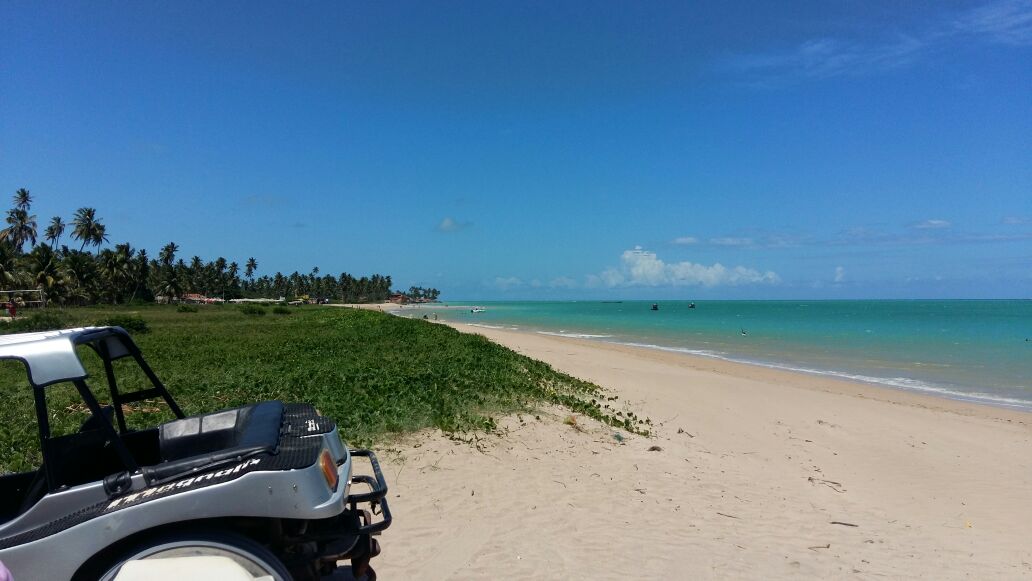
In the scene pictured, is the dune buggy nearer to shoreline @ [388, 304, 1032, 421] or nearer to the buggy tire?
the buggy tire

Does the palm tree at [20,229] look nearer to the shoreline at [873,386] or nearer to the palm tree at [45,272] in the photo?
the palm tree at [45,272]

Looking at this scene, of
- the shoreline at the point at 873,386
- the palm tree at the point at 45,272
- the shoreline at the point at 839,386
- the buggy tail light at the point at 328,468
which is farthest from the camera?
the palm tree at the point at 45,272

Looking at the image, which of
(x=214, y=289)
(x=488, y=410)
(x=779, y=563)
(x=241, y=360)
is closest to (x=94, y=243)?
(x=214, y=289)

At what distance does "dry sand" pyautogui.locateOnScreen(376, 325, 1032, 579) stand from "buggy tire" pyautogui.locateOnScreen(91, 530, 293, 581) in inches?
80.6

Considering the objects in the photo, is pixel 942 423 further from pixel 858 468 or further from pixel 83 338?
pixel 83 338

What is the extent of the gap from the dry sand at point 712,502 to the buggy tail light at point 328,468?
184 cm

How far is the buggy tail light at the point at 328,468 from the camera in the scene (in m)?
3.40

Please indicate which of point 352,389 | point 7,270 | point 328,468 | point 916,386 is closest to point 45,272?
point 7,270

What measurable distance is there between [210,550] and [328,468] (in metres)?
0.69

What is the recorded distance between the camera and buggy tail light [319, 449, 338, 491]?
11.1 ft

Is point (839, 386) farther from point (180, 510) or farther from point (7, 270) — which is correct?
point (7, 270)

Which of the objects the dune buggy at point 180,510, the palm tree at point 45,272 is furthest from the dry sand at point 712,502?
the palm tree at point 45,272

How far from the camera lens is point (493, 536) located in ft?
19.1

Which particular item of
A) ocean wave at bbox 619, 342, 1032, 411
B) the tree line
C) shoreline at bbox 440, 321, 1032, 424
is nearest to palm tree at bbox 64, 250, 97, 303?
the tree line
